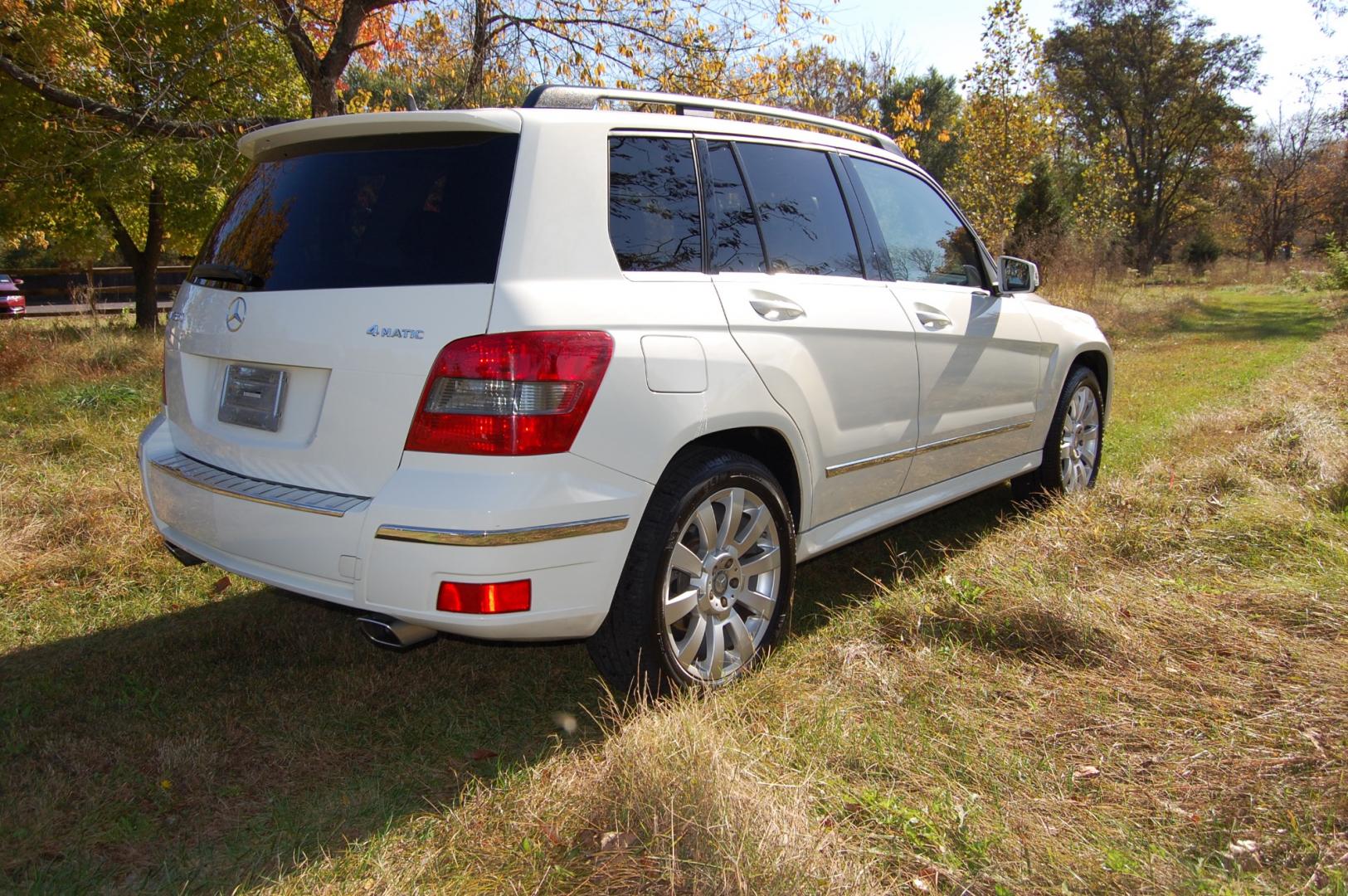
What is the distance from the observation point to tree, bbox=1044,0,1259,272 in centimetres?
3897

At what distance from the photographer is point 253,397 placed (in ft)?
9.71

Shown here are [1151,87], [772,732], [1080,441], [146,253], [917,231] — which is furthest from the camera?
[1151,87]

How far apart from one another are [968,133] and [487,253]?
16218mm

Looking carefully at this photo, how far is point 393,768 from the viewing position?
2.94m

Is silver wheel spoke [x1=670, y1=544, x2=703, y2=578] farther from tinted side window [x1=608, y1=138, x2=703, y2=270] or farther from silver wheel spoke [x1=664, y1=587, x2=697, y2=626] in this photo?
tinted side window [x1=608, y1=138, x2=703, y2=270]

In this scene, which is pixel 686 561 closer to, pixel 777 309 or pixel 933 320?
pixel 777 309

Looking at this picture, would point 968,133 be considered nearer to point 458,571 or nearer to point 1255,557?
point 1255,557

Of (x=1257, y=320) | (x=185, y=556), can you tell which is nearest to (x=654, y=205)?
(x=185, y=556)

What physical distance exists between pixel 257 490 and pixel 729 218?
1.75 meters

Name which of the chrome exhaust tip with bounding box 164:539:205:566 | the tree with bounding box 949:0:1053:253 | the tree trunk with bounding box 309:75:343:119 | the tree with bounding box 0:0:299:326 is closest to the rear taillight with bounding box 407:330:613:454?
the chrome exhaust tip with bounding box 164:539:205:566

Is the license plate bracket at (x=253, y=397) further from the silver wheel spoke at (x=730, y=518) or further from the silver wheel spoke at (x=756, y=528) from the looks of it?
the silver wheel spoke at (x=756, y=528)

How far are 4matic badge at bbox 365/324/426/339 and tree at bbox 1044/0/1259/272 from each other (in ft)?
130

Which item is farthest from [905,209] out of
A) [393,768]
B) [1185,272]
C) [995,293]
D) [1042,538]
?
[1185,272]

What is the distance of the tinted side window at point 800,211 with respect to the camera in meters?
3.57
